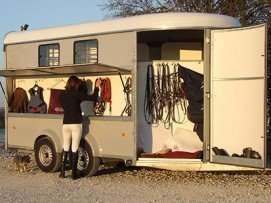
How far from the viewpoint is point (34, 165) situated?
42.7 ft

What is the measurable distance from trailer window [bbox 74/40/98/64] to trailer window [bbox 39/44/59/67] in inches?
21.8

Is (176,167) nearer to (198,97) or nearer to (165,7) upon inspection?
(198,97)

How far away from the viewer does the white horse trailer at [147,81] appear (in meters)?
9.74

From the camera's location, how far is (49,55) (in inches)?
475

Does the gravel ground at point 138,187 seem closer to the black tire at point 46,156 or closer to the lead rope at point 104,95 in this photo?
the black tire at point 46,156

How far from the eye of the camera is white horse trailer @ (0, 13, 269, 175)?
32.0 feet

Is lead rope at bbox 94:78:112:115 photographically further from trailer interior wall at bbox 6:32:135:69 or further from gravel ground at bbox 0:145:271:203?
gravel ground at bbox 0:145:271:203

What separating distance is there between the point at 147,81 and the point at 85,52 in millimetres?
1294

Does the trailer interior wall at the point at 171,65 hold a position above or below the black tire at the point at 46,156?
above

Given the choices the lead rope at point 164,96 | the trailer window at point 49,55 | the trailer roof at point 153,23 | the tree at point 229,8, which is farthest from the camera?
the tree at point 229,8

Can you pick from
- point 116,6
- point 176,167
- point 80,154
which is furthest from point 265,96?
point 116,6

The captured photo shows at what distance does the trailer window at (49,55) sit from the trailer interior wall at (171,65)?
164cm

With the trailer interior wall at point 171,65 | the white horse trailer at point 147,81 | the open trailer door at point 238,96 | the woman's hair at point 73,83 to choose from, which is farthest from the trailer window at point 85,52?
the open trailer door at point 238,96

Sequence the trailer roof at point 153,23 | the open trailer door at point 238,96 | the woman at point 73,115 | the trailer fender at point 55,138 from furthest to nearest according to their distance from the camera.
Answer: the trailer fender at point 55,138, the woman at point 73,115, the trailer roof at point 153,23, the open trailer door at point 238,96
